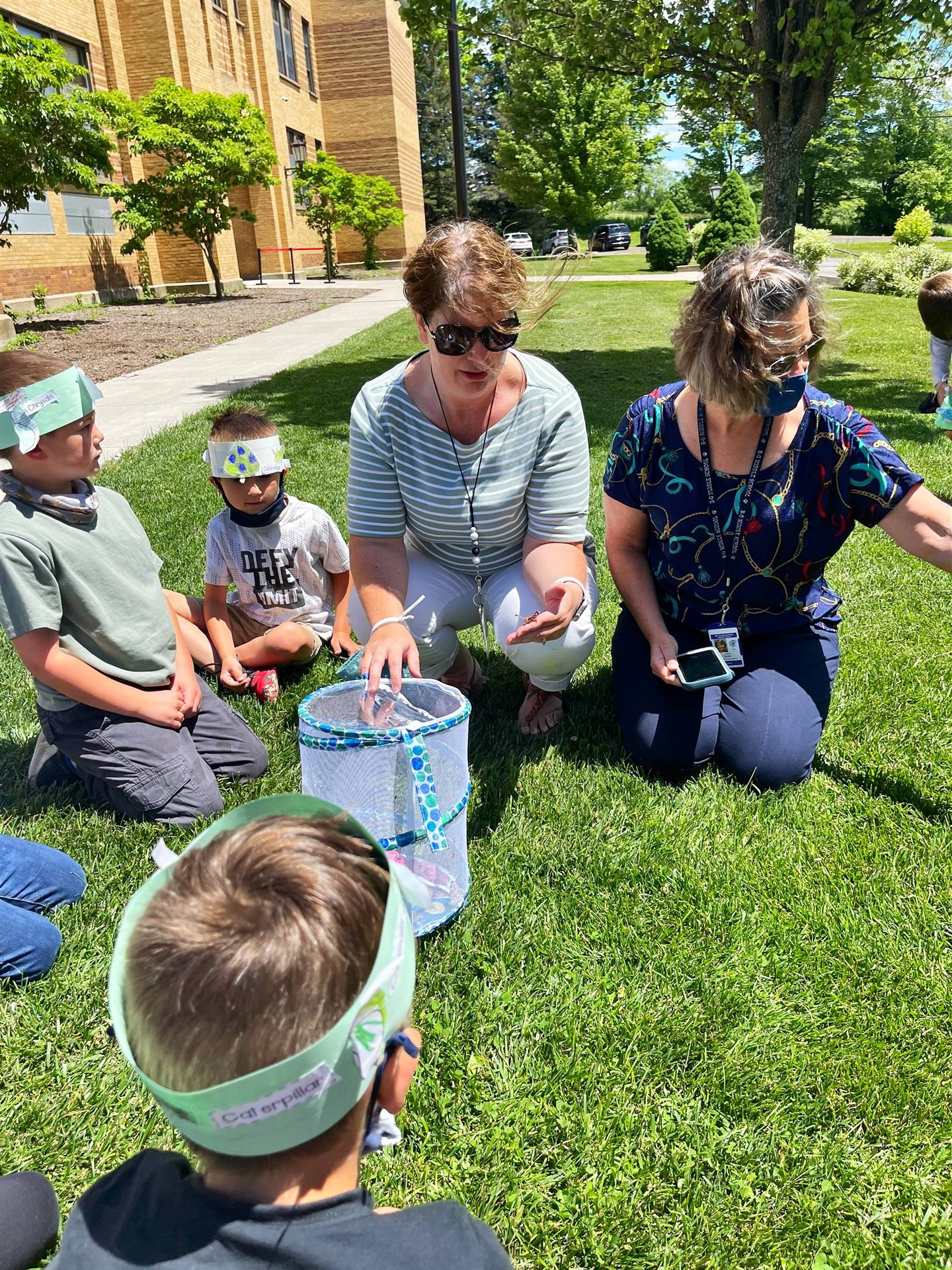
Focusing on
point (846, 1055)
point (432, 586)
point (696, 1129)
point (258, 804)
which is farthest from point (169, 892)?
point (432, 586)

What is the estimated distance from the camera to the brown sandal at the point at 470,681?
12.4 ft

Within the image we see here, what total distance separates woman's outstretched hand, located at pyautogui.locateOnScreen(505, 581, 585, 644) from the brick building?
18.2 metres

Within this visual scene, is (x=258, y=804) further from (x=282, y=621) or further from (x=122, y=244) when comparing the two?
(x=122, y=244)

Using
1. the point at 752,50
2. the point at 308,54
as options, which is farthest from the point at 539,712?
the point at 308,54

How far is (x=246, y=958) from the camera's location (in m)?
1.01

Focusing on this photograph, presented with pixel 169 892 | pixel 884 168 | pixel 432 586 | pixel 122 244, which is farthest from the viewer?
pixel 884 168

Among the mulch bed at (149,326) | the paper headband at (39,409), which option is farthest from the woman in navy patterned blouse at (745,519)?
the mulch bed at (149,326)

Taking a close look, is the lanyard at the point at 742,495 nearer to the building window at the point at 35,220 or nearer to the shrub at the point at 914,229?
the building window at the point at 35,220

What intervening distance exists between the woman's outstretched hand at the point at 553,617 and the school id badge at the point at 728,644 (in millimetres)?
564

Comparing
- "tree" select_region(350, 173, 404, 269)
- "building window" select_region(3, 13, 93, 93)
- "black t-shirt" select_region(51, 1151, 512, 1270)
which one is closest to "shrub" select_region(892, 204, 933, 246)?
"tree" select_region(350, 173, 404, 269)

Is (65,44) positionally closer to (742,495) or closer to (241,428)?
(241,428)

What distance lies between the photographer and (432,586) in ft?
11.2

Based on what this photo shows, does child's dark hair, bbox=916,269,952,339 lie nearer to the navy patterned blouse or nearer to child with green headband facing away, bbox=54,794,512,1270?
the navy patterned blouse

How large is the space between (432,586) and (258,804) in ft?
7.34
